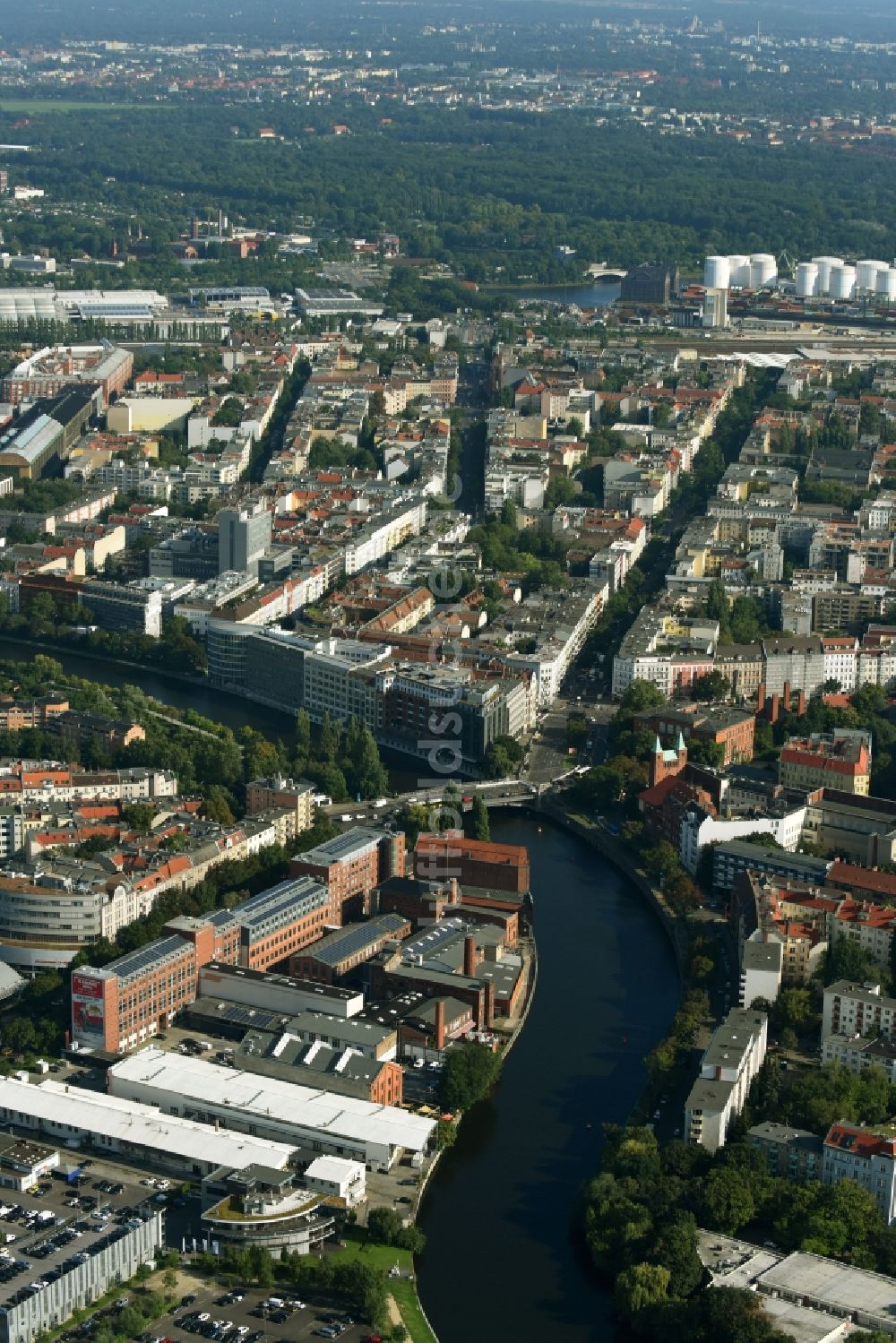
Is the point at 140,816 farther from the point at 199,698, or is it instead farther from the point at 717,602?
the point at 717,602

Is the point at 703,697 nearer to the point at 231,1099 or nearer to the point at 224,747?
the point at 224,747

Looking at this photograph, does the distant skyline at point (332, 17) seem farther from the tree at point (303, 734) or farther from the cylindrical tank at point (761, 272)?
the tree at point (303, 734)

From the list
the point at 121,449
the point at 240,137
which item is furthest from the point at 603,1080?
the point at 240,137

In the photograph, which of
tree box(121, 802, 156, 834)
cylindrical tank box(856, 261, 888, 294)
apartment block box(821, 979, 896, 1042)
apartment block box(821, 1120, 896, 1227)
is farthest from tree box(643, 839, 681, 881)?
cylindrical tank box(856, 261, 888, 294)

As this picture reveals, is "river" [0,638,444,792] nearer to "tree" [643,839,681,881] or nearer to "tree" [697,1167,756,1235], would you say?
"tree" [643,839,681,881]

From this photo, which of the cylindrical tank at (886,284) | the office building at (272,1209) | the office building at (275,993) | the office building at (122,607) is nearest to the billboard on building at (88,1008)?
the office building at (275,993)

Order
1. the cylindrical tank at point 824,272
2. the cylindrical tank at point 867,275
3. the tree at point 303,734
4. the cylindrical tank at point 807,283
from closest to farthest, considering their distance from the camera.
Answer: the tree at point 303,734 → the cylindrical tank at point 807,283 → the cylindrical tank at point 824,272 → the cylindrical tank at point 867,275
